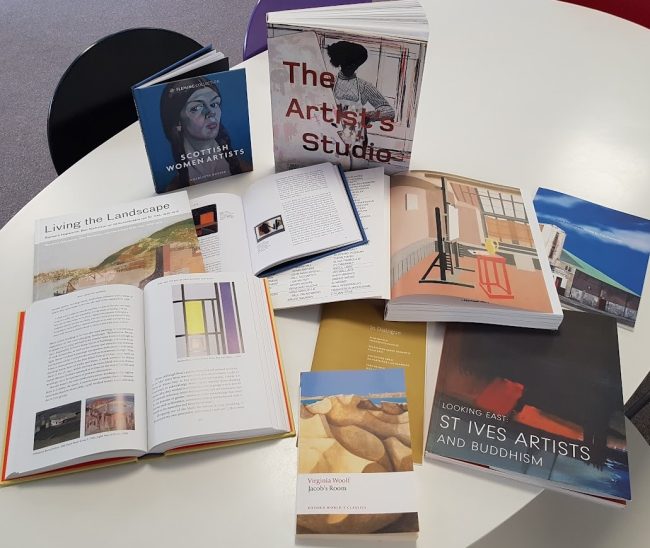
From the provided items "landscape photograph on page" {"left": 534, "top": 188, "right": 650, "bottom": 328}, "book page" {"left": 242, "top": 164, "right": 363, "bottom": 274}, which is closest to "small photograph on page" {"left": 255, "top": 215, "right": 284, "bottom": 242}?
"book page" {"left": 242, "top": 164, "right": 363, "bottom": 274}

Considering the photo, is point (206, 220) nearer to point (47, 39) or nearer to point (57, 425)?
point (57, 425)

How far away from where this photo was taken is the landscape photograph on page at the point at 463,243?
0.86m

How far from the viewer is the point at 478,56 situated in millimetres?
1377

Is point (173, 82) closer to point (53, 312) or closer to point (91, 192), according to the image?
point (91, 192)

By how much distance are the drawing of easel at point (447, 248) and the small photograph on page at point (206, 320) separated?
0.91ft

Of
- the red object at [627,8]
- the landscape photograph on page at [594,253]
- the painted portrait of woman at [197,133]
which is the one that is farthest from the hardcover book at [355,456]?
the red object at [627,8]

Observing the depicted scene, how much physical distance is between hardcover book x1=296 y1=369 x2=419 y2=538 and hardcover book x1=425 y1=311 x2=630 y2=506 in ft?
0.19

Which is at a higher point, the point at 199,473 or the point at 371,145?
the point at 371,145

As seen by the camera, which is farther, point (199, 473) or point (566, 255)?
point (566, 255)

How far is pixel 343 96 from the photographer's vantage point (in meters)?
0.98

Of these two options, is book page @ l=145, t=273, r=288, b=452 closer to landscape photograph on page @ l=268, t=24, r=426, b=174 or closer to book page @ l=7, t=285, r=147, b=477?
book page @ l=7, t=285, r=147, b=477

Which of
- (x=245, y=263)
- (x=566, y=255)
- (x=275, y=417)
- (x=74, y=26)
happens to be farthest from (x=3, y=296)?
(x=74, y=26)

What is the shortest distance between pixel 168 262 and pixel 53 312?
0.58 feet

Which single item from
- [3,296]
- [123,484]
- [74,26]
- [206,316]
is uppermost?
[74,26]
